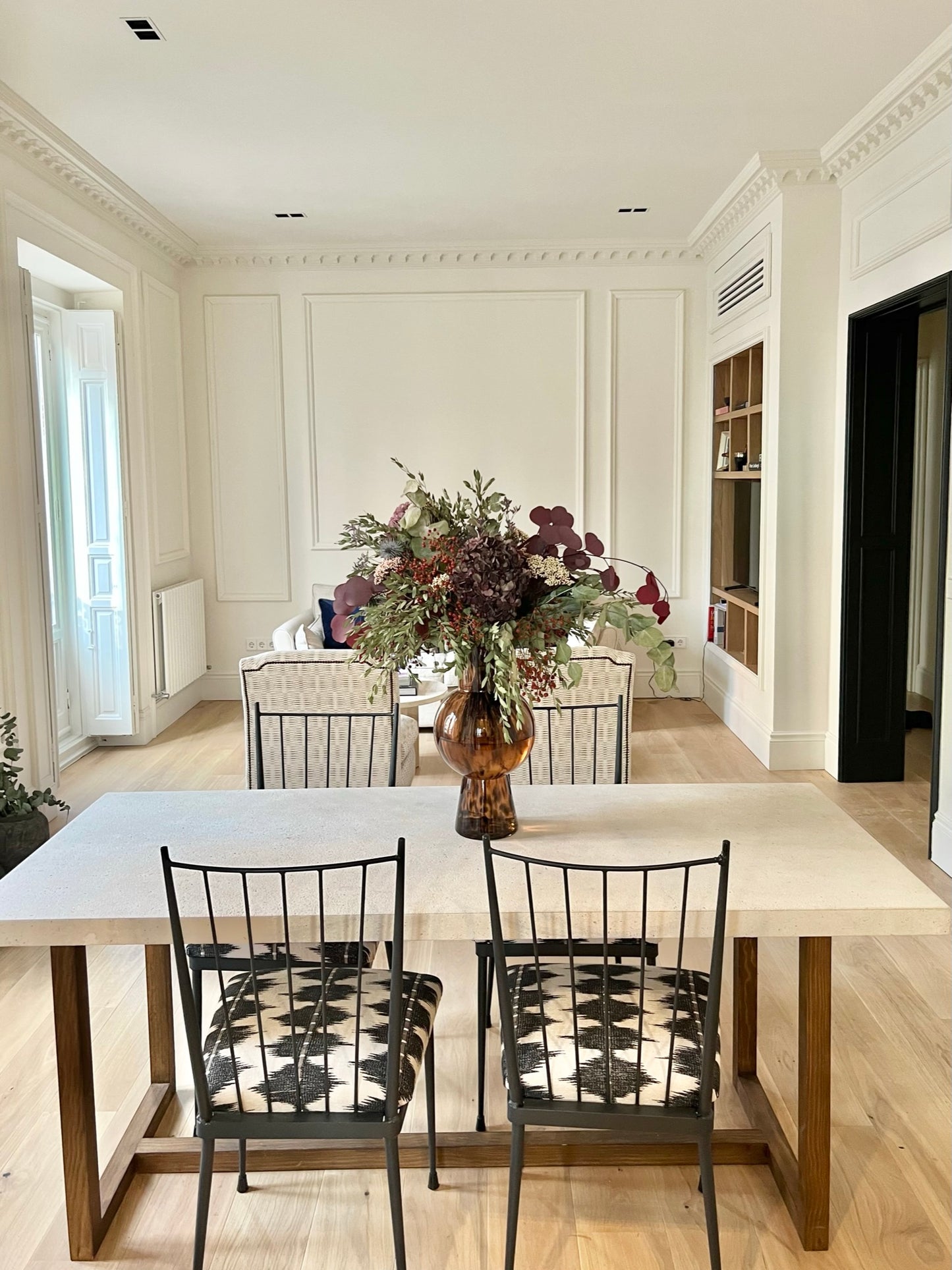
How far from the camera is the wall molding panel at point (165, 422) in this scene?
20.8 feet

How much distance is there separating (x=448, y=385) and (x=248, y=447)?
1427 mm

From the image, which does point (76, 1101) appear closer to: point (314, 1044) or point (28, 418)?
point (314, 1044)

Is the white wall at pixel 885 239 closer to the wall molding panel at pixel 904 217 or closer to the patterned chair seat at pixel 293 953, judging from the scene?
the wall molding panel at pixel 904 217

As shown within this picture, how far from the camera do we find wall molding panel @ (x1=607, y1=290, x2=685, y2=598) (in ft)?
23.3

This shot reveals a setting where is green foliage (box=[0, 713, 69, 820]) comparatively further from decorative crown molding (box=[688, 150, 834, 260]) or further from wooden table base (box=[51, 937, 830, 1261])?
decorative crown molding (box=[688, 150, 834, 260])

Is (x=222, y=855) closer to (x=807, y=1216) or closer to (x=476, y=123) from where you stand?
(x=807, y=1216)

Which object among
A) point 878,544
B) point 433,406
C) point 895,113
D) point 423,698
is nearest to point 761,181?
point 895,113

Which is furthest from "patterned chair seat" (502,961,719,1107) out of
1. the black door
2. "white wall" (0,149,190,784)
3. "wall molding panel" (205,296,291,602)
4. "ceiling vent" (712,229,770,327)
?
"wall molding panel" (205,296,291,602)

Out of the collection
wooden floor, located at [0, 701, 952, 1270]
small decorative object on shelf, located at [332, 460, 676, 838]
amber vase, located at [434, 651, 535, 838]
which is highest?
small decorative object on shelf, located at [332, 460, 676, 838]

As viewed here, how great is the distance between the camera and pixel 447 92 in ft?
13.4

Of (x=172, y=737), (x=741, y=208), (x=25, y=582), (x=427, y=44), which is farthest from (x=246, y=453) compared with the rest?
(x=427, y=44)

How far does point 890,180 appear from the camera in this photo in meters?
4.46

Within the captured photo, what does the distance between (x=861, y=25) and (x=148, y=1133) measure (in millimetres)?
3883

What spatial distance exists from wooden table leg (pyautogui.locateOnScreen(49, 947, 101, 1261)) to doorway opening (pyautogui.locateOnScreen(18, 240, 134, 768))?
3.93 meters
